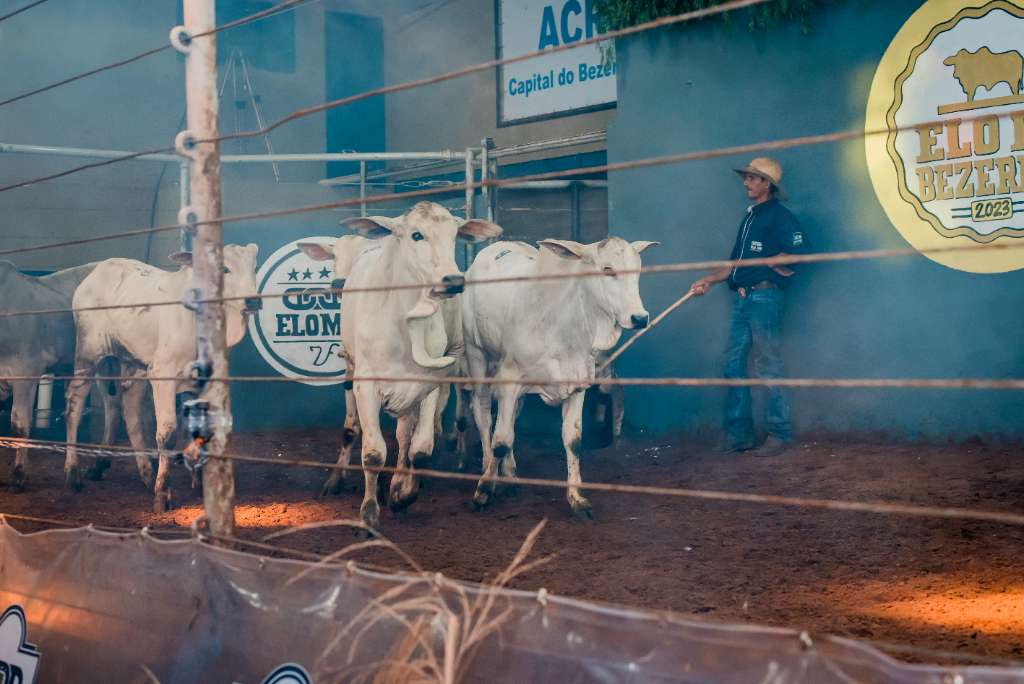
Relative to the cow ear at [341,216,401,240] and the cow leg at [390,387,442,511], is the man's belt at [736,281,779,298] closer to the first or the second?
the cow leg at [390,387,442,511]

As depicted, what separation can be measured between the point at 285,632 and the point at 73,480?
5.23m

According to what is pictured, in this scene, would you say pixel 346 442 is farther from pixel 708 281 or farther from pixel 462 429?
pixel 708 281

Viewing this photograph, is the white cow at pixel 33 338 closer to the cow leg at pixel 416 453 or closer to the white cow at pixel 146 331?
the white cow at pixel 146 331

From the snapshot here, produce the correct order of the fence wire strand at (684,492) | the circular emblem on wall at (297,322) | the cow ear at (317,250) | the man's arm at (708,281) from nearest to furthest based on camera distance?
the fence wire strand at (684,492) < the cow ear at (317,250) < the man's arm at (708,281) < the circular emblem on wall at (297,322)

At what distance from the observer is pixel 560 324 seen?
642cm

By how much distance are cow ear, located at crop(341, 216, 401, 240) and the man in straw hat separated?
7.62ft

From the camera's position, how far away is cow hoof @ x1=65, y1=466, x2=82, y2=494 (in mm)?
7094

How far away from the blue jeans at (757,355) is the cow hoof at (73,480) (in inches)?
181

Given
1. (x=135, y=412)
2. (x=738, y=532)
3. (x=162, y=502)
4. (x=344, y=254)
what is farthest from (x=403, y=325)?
(x=135, y=412)

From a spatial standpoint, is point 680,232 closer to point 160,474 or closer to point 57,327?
point 160,474

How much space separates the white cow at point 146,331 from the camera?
6613 mm

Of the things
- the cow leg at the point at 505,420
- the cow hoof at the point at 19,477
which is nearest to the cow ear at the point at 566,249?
the cow leg at the point at 505,420

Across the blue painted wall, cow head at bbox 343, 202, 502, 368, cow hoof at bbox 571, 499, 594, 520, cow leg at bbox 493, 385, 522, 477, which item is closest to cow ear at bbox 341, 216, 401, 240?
cow head at bbox 343, 202, 502, 368

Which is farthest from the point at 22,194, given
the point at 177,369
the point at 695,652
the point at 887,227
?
the point at 695,652
